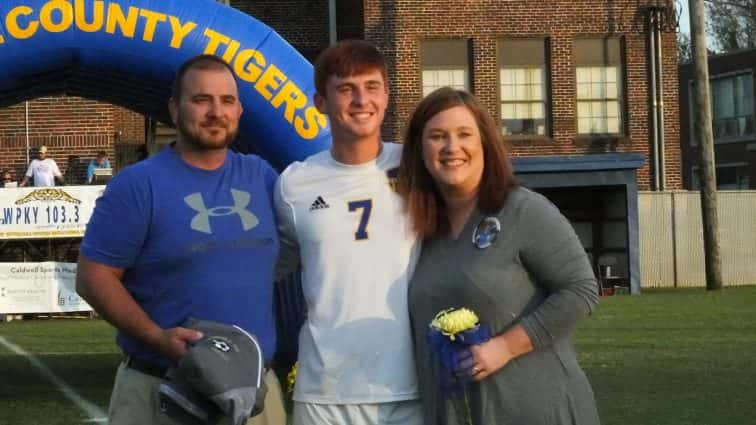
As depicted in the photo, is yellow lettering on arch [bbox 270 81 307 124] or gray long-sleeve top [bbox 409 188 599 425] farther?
yellow lettering on arch [bbox 270 81 307 124]

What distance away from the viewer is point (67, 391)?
12.2 meters

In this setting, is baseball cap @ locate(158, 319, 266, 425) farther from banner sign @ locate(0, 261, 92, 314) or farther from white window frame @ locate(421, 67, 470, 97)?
white window frame @ locate(421, 67, 470, 97)

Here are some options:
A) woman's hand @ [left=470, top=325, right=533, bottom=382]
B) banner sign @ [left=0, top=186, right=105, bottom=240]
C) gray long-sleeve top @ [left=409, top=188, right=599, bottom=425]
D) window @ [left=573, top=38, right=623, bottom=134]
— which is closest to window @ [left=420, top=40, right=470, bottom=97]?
window @ [left=573, top=38, right=623, bottom=134]

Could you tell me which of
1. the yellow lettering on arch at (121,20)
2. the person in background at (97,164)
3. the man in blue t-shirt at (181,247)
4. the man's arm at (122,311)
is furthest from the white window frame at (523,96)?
the man's arm at (122,311)

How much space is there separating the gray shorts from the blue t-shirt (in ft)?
0.88

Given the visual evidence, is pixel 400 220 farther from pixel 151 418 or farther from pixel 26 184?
pixel 26 184

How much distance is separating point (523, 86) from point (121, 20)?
22.0 meters

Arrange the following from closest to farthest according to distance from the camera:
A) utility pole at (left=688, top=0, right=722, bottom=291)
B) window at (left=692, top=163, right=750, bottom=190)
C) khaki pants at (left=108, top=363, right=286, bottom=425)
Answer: khaki pants at (left=108, top=363, right=286, bottom=425) → utility pole at (left=688, top=0, right=722, bottom=291) → window at (left=692, top=163, right=750, bottom=190)

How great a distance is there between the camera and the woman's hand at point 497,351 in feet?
13.0

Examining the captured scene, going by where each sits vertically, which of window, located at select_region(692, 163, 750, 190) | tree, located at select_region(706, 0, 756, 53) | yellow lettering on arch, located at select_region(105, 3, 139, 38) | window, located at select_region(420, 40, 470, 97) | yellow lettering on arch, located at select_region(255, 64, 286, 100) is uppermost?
tree, located at select_region(706, 0, 756, 53)

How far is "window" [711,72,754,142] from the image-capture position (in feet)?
160

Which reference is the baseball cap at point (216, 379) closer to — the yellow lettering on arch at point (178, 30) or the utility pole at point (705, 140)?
the yellow lettering on arch at point (178, 30)

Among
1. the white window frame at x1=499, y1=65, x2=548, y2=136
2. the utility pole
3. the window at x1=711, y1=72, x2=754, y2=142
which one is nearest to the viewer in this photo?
the utility pole

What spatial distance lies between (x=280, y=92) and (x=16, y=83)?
182cm
